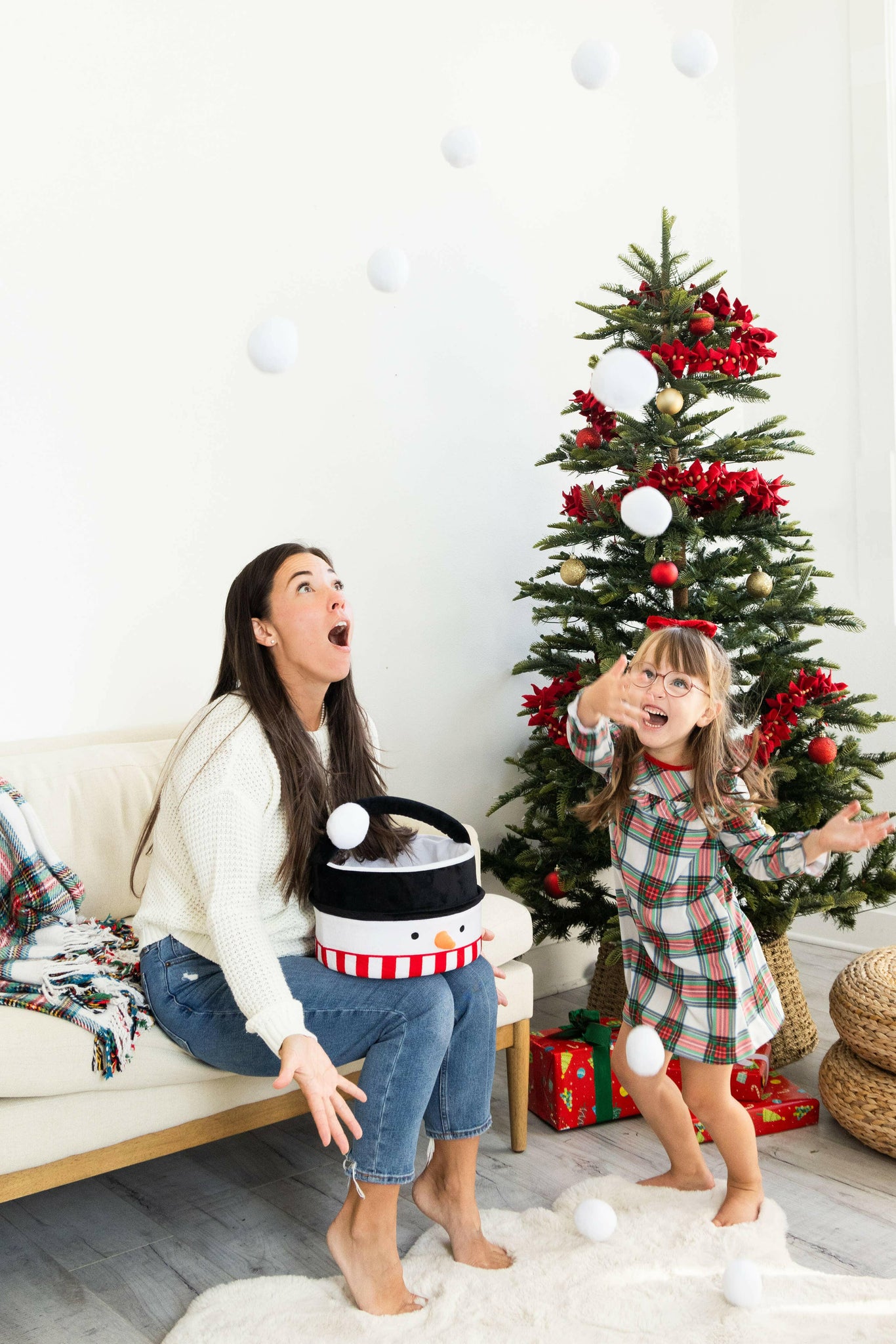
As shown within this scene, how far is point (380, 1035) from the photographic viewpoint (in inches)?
62.7

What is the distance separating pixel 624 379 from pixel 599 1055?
1268 mm

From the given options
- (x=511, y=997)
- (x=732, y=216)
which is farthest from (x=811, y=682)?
(x=732, y=216)

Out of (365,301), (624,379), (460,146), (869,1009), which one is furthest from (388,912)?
(365,301)

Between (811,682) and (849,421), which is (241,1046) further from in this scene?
(849,421)

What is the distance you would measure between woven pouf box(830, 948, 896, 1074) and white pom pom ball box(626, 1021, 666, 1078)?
20.5 inches

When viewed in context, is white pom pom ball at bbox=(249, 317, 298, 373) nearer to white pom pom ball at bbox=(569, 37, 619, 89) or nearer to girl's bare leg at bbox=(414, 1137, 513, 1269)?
white pom pom ball at bbox=(569, 37, 619, 89)

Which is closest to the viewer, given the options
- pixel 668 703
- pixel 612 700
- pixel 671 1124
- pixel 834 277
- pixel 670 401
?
pixel 612 700

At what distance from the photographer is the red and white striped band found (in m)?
1.62

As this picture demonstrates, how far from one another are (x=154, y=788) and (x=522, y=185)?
1915 millimetres

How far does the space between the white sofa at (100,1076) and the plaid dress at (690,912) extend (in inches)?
13.0

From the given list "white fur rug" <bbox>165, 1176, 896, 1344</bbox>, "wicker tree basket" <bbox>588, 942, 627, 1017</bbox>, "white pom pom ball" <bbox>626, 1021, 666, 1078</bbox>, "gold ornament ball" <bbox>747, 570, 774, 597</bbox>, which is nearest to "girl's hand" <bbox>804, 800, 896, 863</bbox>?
"white pom pom ball" <bbox>626, 1021, 666, 1078</bbox>

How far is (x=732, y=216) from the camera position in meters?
3.61

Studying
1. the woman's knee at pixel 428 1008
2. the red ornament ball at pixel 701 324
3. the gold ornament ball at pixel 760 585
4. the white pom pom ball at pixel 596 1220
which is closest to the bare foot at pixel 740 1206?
the white pom pom ball at pixel 596 1220

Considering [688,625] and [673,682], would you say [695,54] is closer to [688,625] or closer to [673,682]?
[688,625]
